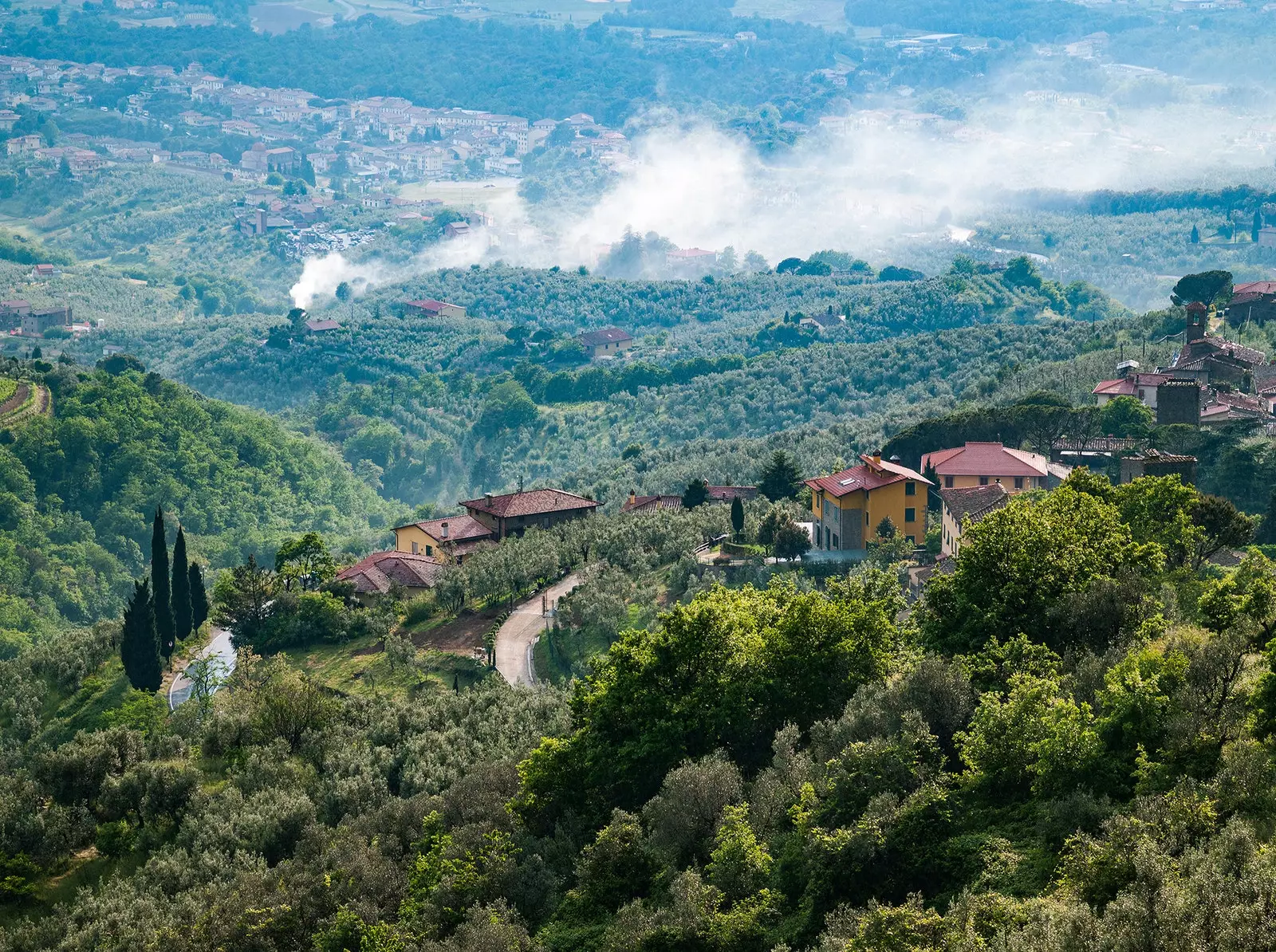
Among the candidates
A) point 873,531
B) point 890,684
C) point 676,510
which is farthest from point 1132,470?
point 890,684

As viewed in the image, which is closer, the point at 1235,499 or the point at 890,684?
the point at 890,684

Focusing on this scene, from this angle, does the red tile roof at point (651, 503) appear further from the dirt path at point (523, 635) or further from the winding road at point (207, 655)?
the winding road at point (207, 655)

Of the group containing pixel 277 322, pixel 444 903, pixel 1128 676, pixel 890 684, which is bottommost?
pixel 277 322

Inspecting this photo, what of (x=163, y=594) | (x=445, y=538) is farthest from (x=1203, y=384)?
(x=163, y=594)

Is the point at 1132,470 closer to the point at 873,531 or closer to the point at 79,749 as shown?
the point at 873,531

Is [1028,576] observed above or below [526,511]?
above

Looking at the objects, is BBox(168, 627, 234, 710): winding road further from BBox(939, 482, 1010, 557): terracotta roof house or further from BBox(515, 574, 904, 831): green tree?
BBox(939, 482, 1010, 557): terracotta roof house

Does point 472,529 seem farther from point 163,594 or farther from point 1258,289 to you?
point 1258,289
